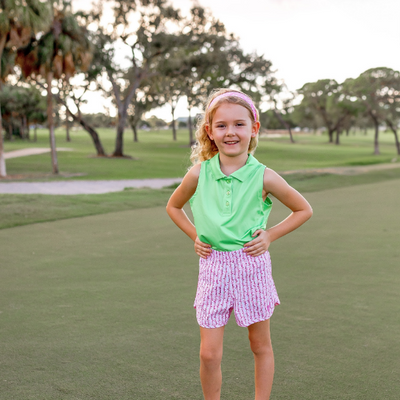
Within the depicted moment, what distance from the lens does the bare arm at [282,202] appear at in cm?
231

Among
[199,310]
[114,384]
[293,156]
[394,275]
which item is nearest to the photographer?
[199,310]

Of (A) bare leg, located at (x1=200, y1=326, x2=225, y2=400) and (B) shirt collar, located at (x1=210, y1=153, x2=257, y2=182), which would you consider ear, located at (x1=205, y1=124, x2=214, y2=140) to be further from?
(A) bare leg, located at (x1=200, y1=326, x2=225, y2=400)

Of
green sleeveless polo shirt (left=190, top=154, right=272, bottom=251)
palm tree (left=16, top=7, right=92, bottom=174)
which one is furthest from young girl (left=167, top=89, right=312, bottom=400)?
palm tree (left=16, top=7, right=92, bottom=174)

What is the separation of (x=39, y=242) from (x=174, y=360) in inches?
163

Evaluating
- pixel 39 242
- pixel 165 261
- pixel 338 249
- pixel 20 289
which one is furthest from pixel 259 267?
pixel 39 242

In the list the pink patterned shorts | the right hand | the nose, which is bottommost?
the pink patterned shorts

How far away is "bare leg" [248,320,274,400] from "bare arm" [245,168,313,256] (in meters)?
0.39

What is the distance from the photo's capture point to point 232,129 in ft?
7.73

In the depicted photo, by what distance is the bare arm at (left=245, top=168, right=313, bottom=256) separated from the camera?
91.0 inches

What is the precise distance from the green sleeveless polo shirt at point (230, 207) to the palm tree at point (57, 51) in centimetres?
2086

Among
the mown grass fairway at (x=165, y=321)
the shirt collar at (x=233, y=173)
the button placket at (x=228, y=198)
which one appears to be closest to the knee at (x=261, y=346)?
the mown grass fairway at (x=165, y=321)

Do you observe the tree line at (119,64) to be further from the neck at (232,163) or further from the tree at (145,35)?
the neck at (232,163)

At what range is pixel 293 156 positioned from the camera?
45.4 metres

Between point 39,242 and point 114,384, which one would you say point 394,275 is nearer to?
point 114,384
